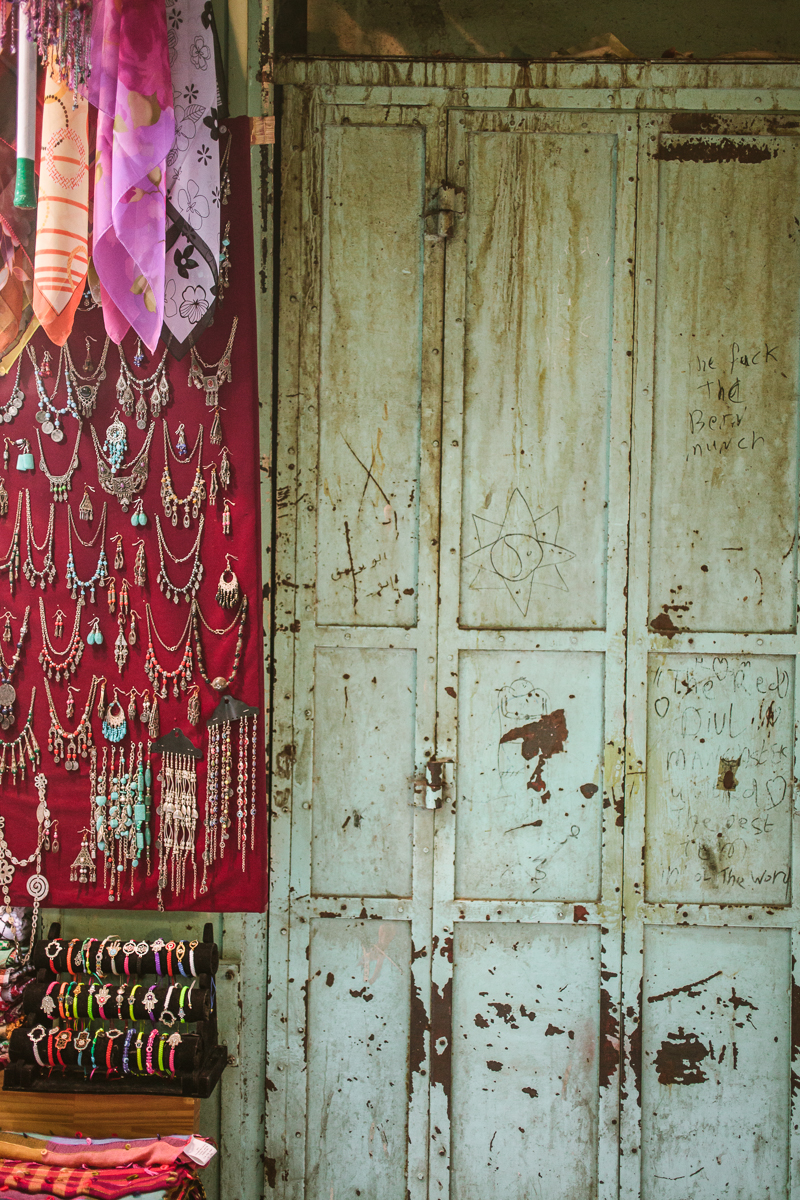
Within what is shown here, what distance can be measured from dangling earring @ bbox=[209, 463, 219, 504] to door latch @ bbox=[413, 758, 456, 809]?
0.94 meters

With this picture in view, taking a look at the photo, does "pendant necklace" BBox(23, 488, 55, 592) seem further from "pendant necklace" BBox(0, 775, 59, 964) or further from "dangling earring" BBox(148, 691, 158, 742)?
"pendant necklace" BBox(0, 775, 59, 964)

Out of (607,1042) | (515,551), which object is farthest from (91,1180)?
(515,551)

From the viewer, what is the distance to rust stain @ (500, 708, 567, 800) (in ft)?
7.63

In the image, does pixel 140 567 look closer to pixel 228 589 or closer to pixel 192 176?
pixel 228 589

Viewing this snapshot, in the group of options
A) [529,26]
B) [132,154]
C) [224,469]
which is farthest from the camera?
[529,26]

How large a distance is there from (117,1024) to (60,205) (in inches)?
81.8

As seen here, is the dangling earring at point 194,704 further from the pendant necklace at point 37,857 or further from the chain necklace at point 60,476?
the chain necklace at point 60,476

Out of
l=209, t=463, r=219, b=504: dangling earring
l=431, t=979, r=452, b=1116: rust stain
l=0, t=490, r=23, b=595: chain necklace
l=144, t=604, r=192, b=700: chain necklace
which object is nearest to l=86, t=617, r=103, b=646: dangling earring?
l=144, t=604, r=192, b=700: chain necklace

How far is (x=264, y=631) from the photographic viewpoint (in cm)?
231

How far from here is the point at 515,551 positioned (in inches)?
91.4

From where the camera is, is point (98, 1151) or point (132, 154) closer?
point (98, 1151)

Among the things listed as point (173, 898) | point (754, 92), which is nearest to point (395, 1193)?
point (173, 898)

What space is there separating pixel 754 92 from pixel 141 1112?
3104mm

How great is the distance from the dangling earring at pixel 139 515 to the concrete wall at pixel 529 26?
142 centimetres
